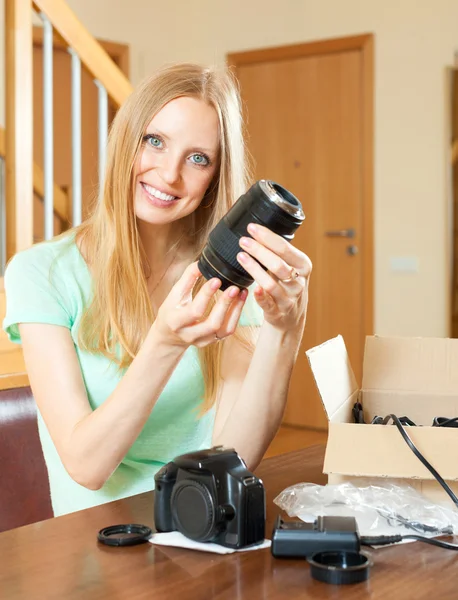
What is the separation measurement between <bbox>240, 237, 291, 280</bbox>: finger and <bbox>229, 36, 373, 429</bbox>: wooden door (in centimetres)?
355

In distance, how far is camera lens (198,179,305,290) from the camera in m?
0.94

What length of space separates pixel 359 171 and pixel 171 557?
3.87 meters

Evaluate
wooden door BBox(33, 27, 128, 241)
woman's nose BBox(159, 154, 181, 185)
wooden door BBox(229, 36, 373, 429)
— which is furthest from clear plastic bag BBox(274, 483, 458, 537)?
wooden door BBox(229, 36, 373, 429)

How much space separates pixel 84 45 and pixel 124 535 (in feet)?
7.30

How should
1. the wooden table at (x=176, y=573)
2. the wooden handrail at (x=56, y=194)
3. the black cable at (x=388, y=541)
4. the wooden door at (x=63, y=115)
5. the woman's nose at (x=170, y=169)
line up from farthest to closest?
the wooden door at (x=63, y=115) → the wooden handrail at (x=56, y=194) → the woman's nose at (x=170, y=169) → the black cable at (x=388, y=541) → the wooden table at (x=176, y=573)

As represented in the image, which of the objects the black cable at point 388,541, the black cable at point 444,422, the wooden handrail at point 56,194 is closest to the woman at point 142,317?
the black cable at point 444,422

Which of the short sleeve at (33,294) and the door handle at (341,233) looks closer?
the short sleeve at (33,294)

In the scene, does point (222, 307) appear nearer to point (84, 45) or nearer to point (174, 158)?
point (174, 158)

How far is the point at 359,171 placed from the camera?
4.52 metres

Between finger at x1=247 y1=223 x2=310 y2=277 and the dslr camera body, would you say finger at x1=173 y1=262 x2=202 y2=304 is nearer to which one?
finger at x1=247 y1=223 x2=310 y2=277

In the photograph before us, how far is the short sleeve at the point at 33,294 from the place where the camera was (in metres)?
1.27

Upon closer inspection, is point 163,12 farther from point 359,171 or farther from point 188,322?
point 188,322

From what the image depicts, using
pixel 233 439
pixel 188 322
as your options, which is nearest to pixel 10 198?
pixel 233 439

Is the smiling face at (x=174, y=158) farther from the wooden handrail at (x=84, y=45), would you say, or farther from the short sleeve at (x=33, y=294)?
the wooden handrail at (x=84, y=45)
